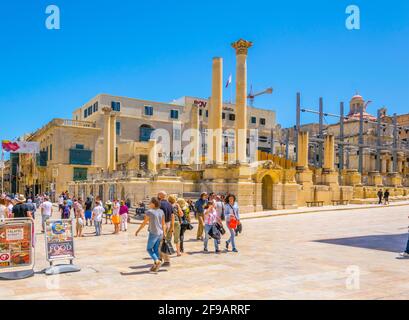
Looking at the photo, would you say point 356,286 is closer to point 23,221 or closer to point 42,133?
point 23,221

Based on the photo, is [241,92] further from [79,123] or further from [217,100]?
[79,123]

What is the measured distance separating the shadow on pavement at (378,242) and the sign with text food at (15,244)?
363 inches

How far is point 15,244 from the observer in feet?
28.0

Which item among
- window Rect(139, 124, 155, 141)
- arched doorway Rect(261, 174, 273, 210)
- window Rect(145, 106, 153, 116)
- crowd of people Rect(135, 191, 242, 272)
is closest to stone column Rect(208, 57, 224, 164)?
arched doorway Rect(261, 174, 273, 210)

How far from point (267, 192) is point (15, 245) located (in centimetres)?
2196

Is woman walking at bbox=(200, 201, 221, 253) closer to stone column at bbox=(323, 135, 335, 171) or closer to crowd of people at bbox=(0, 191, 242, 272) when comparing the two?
crowd of people at bbox=(0, 191, 242, 272)

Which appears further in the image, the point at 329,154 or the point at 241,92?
the point at 329,154

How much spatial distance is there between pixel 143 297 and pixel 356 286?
3.87m

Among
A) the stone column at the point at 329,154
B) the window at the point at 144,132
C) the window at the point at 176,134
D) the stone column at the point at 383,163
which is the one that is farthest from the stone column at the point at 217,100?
the stone column at the point at 383,163

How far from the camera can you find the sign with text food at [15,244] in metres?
8.38

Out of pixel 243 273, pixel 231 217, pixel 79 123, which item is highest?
pixel 79 123

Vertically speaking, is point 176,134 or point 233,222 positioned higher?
point 176,134

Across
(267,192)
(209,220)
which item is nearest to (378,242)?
(209,220)

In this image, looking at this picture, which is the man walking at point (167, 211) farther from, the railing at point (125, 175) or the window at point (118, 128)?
the window at point (118, 128)
